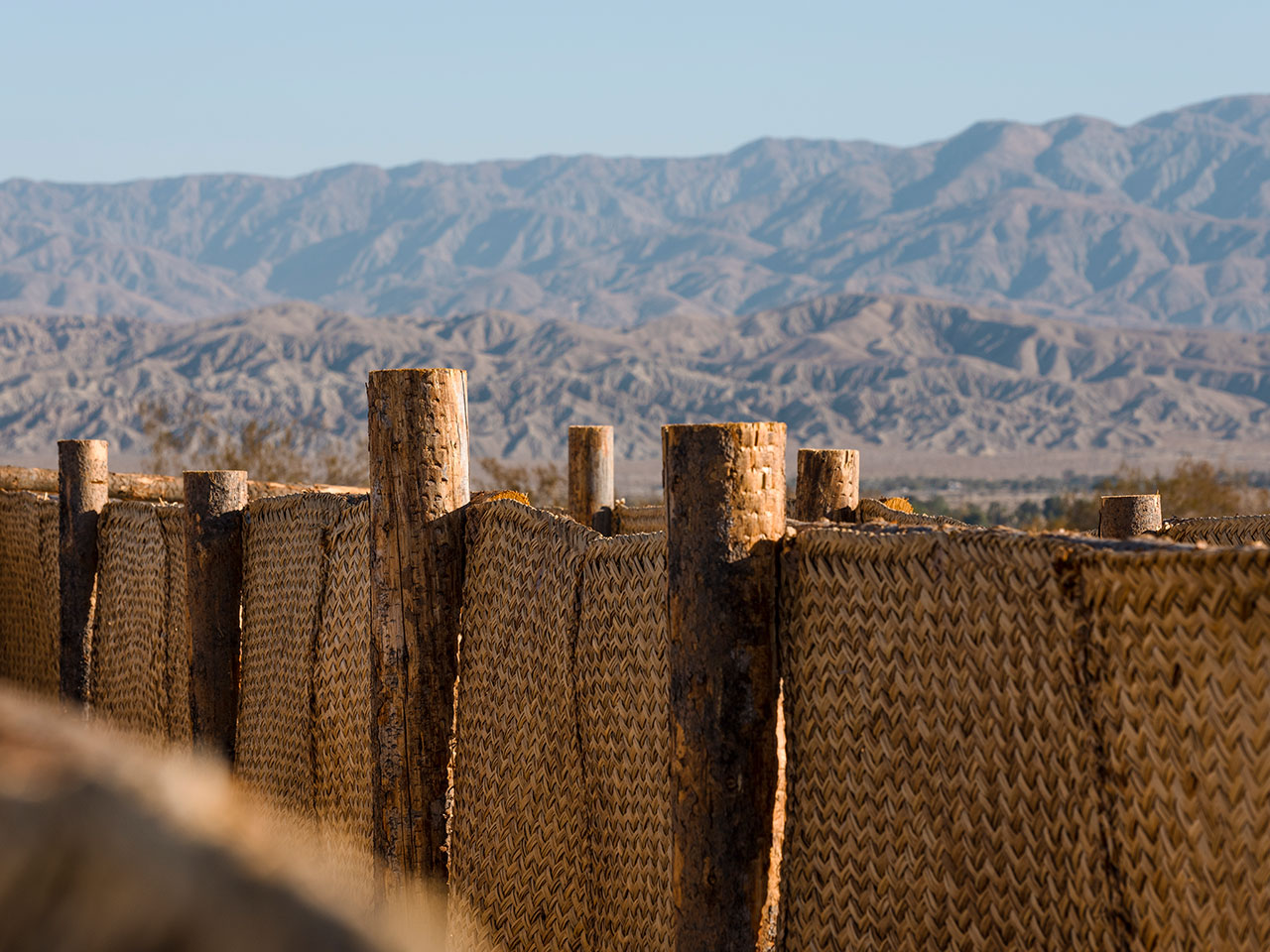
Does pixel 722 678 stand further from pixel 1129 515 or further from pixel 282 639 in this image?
pixel 1129 515

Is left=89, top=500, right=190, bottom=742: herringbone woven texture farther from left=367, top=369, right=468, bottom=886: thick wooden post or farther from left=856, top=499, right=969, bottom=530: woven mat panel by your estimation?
left=856, top=499, right=969, bottom=530: woven mat panel

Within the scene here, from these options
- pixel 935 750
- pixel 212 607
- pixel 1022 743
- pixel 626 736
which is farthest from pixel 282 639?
pixel 1022 743

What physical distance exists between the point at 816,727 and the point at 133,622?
16.0 ft

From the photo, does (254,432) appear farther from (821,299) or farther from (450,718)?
(821,299)

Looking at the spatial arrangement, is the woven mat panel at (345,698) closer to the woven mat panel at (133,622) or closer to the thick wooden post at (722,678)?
the woven mat panel at (133,622)

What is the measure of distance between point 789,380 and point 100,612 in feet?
271

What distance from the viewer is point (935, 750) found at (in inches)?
104

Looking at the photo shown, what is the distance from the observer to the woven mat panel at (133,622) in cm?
635

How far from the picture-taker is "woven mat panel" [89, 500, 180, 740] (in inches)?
250

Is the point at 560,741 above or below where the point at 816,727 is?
below

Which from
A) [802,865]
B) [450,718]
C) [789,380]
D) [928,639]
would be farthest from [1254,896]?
[789,380]

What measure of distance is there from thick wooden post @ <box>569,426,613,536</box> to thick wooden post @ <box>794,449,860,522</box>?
2.19 metres

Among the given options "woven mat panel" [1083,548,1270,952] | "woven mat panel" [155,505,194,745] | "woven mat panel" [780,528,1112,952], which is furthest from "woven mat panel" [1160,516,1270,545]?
"woven mat panel" [155,505,194,745]

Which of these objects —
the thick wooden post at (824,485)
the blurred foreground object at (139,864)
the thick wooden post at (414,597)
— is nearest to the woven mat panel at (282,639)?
the thick wooden post at (414,597)
